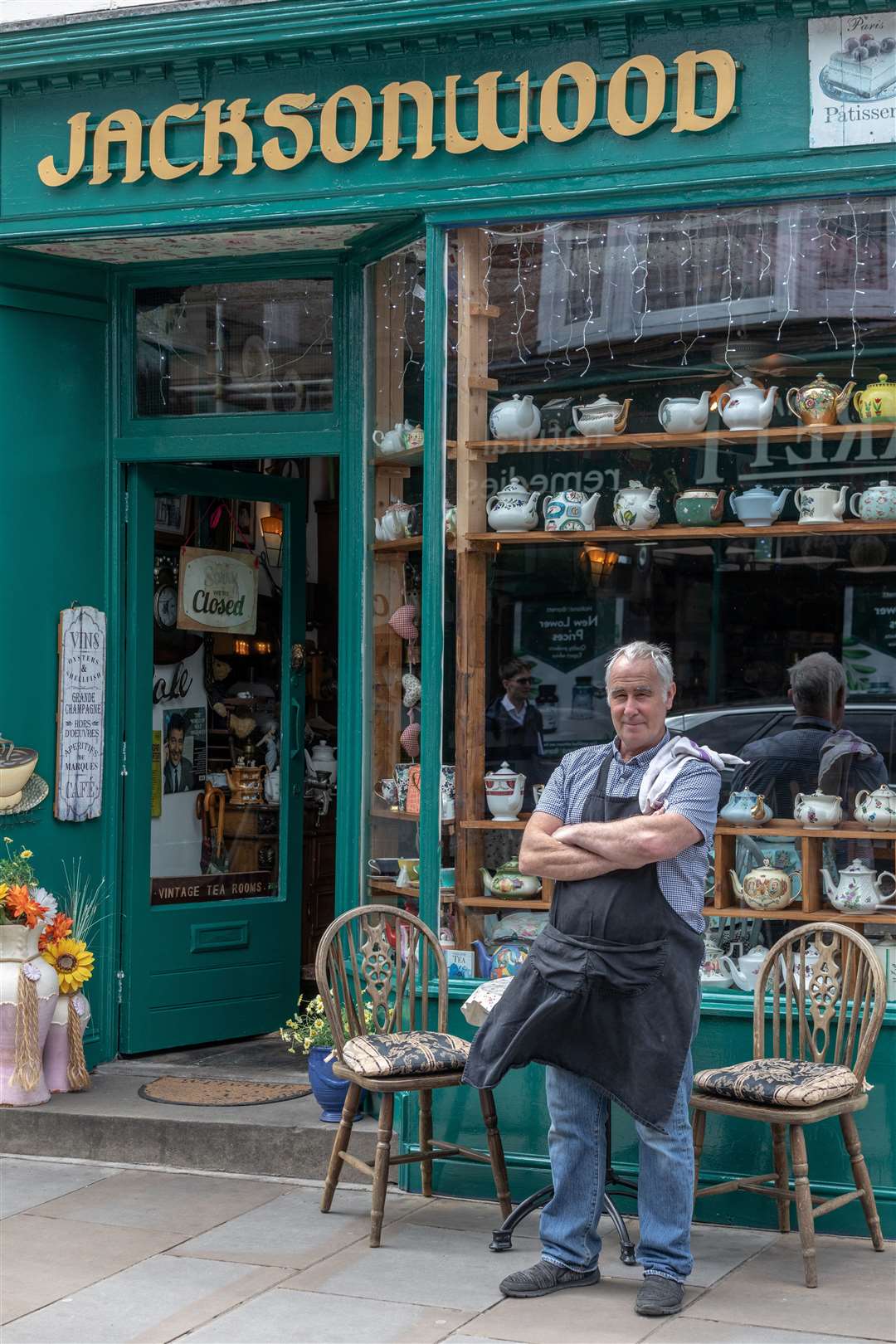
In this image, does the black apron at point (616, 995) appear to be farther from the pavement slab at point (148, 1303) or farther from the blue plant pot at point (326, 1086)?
the blue plant pot at point (326, 1086)

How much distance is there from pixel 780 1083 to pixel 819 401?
233cm

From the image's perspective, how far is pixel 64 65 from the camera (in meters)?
6.12

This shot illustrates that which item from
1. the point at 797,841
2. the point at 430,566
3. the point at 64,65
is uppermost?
the point at 64,65

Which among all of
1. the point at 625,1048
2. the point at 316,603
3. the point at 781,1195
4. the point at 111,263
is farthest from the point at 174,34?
the point at 781,1195

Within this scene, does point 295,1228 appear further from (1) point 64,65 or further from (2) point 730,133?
(1) point 64,65

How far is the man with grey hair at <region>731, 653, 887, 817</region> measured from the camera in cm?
545

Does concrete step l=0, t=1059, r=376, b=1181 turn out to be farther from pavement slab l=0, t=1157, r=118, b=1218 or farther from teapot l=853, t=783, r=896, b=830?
teapot l=853, t=783, r=896, b=830

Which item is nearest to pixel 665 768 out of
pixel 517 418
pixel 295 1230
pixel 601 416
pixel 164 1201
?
pixel 601 416

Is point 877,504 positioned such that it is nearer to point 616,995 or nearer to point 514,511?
point 514,511

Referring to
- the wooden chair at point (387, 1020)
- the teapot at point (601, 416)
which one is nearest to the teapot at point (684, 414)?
the teapot at point (601, 416)

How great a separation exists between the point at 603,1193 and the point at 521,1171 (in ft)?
2.77

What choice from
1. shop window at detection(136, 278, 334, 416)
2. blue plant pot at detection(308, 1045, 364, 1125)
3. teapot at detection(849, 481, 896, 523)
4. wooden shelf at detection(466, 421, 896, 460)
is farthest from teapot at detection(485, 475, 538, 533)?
blue plant pot at detection(308, 1045, 364, 1125)

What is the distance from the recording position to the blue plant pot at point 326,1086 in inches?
228

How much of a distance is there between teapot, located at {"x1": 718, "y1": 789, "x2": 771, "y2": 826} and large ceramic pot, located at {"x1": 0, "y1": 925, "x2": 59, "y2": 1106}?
2.63m
